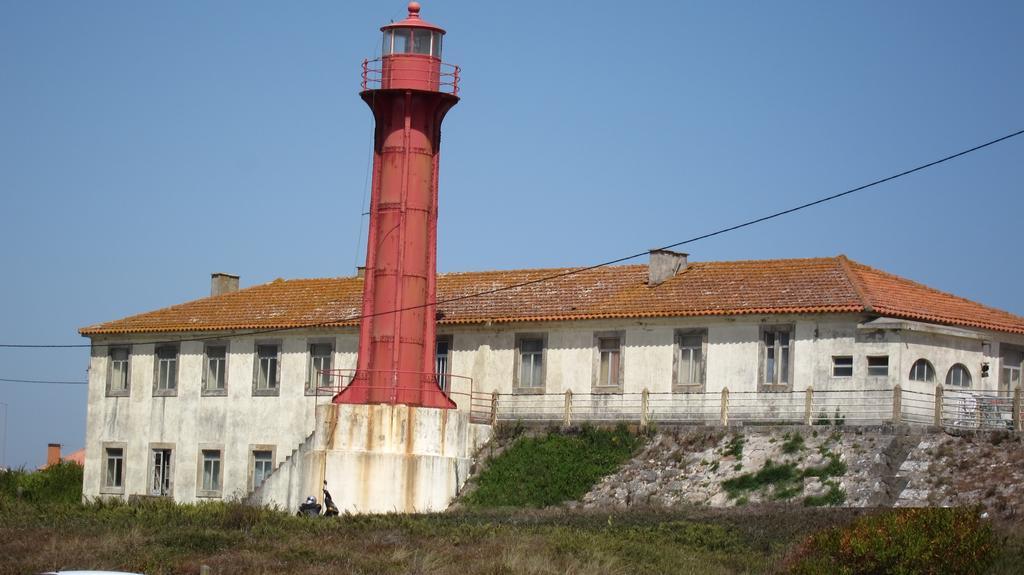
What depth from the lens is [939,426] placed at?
118 ft

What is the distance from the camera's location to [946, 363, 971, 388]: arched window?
39.2 meters

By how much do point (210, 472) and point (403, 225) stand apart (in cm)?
1107

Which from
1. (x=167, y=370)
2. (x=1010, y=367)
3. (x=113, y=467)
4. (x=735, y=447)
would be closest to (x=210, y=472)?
(x=167, y=370)

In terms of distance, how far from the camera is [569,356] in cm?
4231

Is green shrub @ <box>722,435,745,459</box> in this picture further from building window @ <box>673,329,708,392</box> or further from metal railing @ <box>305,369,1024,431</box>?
building window @ <box>673,329,708,392</box>

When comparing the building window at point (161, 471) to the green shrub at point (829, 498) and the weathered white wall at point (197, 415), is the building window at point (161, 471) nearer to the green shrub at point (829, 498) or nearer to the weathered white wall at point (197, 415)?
the weathered white wall at point (197, 415)

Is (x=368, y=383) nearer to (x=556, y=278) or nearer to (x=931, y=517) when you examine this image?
(x=556, y=278)

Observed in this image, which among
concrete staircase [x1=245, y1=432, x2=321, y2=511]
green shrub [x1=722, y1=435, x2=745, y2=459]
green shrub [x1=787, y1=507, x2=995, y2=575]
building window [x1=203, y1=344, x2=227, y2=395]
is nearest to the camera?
green shrub [x1=787, y1=507, x2=995, y2=575]

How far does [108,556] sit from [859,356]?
17677mm

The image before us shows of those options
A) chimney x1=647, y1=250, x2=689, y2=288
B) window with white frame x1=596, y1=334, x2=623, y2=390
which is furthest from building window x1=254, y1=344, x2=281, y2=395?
chimney x1=647, y1=250, x2=689, y2=288

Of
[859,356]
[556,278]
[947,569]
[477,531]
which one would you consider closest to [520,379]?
[556,278]

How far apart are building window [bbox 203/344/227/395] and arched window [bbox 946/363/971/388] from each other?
1914cm

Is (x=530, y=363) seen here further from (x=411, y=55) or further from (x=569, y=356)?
(x=411, y=55)

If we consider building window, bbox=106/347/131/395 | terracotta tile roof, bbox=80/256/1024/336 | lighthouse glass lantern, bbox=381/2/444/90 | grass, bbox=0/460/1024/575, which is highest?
lighthouse glass lantern, bbox=381/2/444/90
